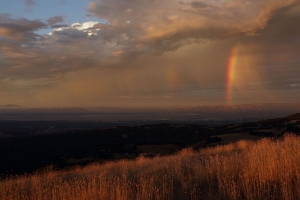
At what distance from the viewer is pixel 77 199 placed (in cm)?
638

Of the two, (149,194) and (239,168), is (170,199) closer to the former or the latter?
(149,194)

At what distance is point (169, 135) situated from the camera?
226 feet

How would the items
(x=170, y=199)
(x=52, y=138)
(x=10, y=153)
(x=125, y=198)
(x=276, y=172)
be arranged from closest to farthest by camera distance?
(x=125, y=198) → (x=170, y=199) → (x=276, y=172) → (x=10, y=153) → (x=52, y=138)

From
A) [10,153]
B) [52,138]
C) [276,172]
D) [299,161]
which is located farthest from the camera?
[52,138]

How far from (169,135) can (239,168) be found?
6115 centimetres

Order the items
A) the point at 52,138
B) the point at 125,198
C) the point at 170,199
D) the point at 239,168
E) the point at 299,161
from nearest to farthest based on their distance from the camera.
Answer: the point at 125,198 → the point at 170,199 → the point at 299,161 → the point at 239,168 → the point at 52,138

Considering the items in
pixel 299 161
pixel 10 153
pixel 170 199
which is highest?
pixel 299 161

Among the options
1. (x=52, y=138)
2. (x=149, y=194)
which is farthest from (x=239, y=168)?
(x=52, y=138)

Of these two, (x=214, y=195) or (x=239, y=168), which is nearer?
(x=214, y=195)

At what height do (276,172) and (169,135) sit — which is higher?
(276,172)

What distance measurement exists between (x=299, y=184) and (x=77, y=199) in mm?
5213

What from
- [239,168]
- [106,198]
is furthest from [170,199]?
[239,168]

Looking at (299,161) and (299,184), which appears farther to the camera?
(299,161)

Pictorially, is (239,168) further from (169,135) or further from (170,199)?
(169,135)
